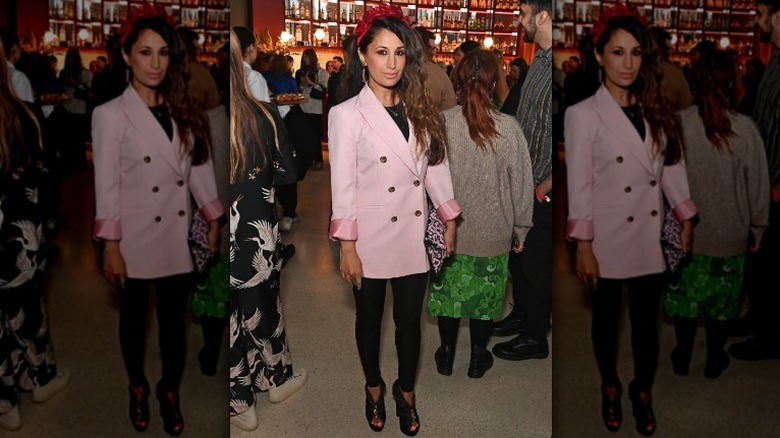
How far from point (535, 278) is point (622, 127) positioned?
1.08 meters

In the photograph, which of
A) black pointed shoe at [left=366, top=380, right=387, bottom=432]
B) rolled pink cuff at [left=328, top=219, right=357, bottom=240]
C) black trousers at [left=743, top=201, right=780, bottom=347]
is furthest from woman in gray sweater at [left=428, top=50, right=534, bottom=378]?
A: black trousers at [left=743, top=201, right=780, bottom=347]

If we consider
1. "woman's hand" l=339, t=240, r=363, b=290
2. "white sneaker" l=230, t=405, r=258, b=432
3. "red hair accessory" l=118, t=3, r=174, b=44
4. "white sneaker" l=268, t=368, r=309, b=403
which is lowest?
"white sneaker" l=230, t=405, r=258, b=432

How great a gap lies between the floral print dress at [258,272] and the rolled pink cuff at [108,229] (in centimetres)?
56

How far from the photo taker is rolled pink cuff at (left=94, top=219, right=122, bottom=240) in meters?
1.72

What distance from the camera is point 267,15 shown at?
86.8 inches

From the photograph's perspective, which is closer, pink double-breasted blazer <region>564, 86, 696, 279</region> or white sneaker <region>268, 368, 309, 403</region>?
pink double-breasted blazer <region>564, 86, 696, 279</region>

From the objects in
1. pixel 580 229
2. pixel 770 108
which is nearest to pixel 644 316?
pixel 580 229

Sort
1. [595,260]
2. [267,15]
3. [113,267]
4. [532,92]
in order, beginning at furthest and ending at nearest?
[532,92]
[267,15]
[595,260]
[113,267]

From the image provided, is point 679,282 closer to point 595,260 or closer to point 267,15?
point 595,260

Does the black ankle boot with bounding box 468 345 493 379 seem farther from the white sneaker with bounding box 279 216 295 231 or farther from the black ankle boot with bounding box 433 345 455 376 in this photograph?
the white sneaker with bounding box 279 216 295 231

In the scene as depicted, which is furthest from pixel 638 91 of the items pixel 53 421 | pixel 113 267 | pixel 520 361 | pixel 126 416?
pixel 53 421

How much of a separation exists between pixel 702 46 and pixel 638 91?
218 mm

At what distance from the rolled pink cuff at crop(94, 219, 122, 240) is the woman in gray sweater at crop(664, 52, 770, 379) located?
1.42 m

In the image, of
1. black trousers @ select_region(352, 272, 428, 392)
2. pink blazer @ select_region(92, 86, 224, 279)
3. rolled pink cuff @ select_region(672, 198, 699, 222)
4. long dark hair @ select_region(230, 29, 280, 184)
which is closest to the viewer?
pink blazer @ select_region(92, 86, 224, 279)
